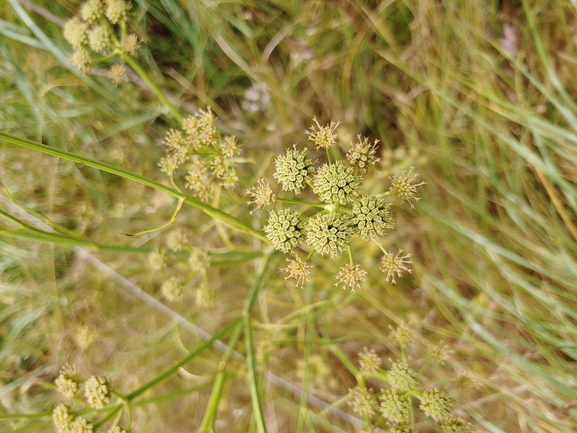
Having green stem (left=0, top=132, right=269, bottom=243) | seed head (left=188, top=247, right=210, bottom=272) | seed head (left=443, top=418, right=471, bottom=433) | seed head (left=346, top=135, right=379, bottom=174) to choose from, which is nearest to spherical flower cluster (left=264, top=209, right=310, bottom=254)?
green stem (left=0, top=132, right=269, bottom=243)

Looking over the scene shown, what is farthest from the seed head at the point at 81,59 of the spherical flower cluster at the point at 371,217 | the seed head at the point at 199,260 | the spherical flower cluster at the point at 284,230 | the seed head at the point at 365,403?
the seed head at the point at 365,403

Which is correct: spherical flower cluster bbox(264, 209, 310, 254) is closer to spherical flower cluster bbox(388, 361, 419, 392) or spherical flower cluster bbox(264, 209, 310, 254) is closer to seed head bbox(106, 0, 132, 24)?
spherical flower cluster bbox(388, 361, 419, 392)

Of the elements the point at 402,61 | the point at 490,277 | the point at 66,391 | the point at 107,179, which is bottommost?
the point at 66,391

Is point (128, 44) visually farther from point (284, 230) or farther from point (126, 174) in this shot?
point (284, 230)

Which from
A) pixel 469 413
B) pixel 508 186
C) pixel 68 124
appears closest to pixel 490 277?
pixel 508 186

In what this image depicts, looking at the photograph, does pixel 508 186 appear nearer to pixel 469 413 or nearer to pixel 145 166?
pixel 469 413

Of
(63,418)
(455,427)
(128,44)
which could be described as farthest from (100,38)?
(455,427)
